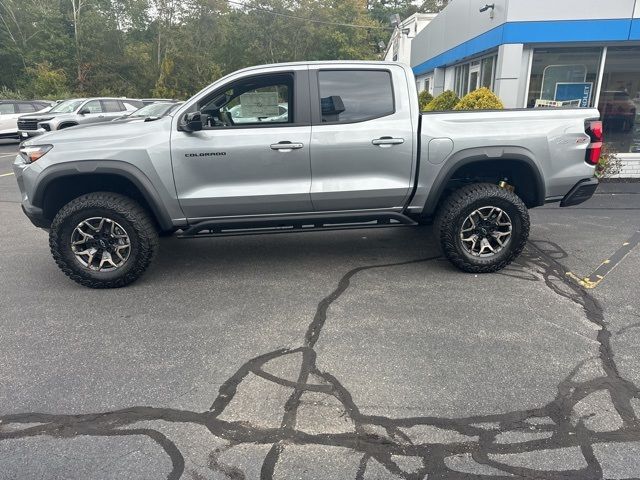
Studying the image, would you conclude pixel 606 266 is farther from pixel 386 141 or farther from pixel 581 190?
pixel 386 141

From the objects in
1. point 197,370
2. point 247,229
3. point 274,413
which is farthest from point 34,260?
point 274,413

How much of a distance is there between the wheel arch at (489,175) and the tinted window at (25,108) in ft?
62.8

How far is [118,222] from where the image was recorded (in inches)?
175

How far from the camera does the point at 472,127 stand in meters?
4.63

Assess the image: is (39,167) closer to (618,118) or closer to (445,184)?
(445,184)

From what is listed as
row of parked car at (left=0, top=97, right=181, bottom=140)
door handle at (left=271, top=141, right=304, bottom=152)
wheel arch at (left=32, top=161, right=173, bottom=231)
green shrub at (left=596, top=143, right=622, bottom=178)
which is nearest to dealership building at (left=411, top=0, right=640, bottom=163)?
green shrub at (left=596, top=143, right=622, bottom=178)

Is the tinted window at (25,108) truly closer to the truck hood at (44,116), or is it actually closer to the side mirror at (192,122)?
the truck hood at (44,116)

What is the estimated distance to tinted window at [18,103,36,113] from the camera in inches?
722

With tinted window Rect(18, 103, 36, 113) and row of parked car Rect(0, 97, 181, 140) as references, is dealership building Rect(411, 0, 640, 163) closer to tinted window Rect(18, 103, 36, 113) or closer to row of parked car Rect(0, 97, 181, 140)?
row of parked car Rect(0, 97, 181, 140)

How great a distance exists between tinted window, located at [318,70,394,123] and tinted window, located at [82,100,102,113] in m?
15.3

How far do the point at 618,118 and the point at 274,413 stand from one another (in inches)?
398

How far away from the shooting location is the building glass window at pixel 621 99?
9.30m

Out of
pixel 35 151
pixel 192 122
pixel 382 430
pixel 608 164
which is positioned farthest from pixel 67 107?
pixel 382 430

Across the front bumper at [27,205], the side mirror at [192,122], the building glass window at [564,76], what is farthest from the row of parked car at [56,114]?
the side mirror at [192,122]
